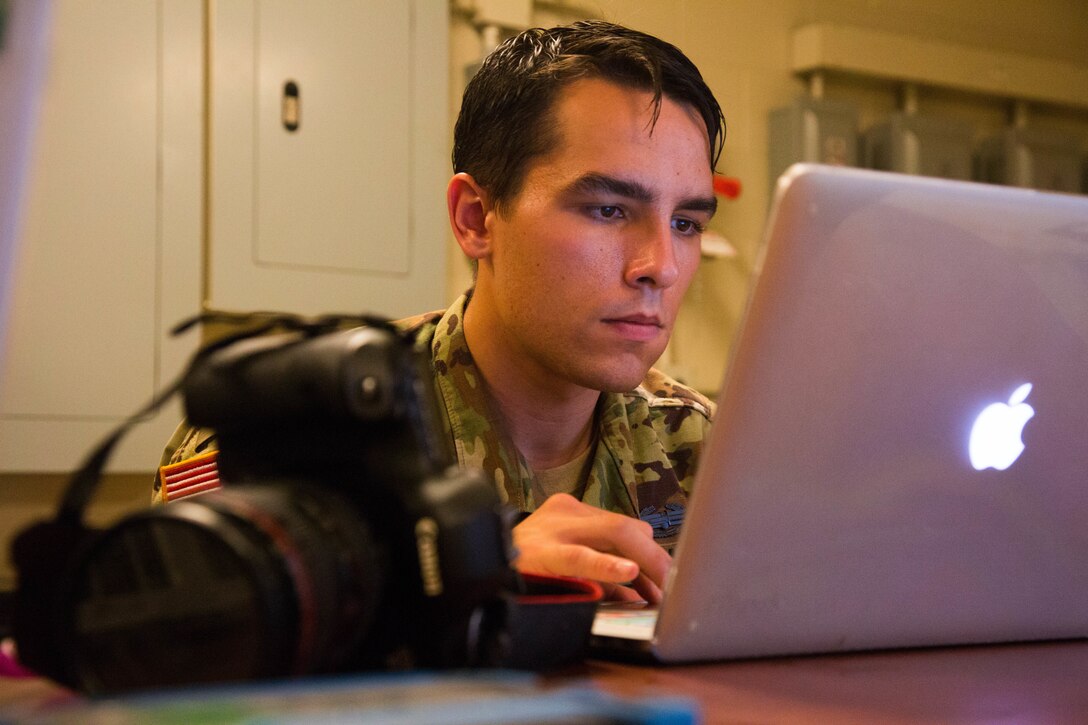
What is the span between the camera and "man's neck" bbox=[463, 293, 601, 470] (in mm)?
1365

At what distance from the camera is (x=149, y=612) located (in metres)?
0.43

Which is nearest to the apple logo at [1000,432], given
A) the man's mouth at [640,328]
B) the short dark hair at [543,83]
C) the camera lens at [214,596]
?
the camera lens at [214,596]

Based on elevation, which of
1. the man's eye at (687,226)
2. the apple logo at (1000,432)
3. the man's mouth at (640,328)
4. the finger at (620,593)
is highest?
the man's eye at (687,226)

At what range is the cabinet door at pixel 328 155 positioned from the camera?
7.36 ft

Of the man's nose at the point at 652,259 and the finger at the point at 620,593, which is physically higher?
the man's nose at the point at 652,259

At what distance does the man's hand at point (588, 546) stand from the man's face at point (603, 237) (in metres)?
0.41

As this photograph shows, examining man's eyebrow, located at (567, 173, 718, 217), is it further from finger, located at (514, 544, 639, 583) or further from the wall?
the wall

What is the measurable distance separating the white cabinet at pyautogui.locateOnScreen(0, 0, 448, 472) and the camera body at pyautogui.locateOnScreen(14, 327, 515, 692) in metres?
1.65

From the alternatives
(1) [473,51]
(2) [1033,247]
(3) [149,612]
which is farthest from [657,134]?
(1) [473,51]

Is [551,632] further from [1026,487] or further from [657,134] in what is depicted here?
[657,134]

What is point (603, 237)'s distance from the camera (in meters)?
1.24

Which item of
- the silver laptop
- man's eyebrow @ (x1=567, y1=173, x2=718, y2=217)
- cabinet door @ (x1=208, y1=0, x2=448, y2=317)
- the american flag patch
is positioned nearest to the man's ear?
man's eyebrow @ (x1=567, y1=173, x2=718, y2=217)

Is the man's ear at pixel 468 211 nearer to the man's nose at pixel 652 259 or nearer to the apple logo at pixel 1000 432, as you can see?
the man's nose at pixel 652 259

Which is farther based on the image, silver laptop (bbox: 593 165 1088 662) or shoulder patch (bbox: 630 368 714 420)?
shoulder patch (bbox: 630 368 714 420)
